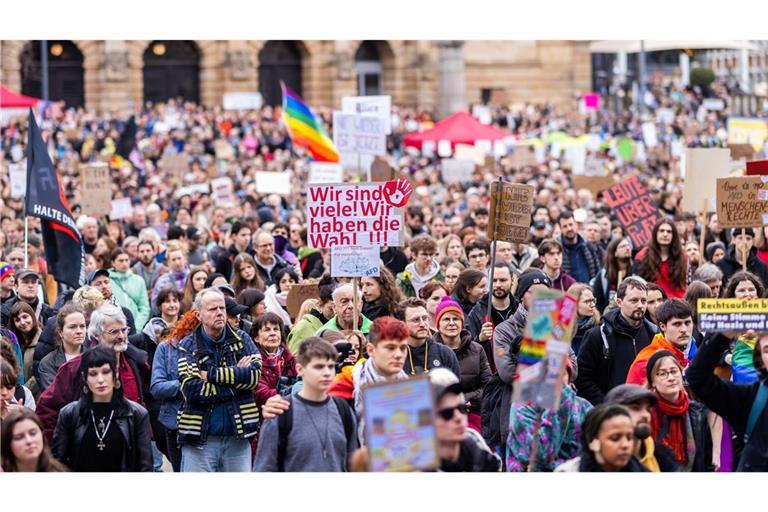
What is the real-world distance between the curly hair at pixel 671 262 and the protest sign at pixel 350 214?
8.68ft

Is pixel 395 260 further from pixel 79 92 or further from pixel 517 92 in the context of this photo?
pixel 517 92

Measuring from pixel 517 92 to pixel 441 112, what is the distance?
4.70 meters

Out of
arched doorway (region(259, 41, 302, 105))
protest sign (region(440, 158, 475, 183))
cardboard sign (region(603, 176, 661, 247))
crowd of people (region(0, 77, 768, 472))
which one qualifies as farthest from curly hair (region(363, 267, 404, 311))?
arched doorway (region(259, 41, 302, 105))

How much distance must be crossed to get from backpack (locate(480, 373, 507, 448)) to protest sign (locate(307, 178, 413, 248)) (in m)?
1.69

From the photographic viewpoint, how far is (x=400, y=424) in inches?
221

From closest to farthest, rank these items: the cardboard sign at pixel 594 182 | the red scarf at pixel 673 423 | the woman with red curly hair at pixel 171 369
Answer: the red scarf at pixel 673 423 → the woman with red curly hair at pixel 171 369 → the cardboard sign at pixel 594 182

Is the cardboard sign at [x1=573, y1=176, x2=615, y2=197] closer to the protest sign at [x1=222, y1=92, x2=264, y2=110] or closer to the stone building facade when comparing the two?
the protest sign at [x1=222, y1=92, x2=264, y2=110]

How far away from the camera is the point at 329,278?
1037 cm

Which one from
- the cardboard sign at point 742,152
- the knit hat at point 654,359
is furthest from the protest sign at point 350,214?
the cardboard sign at point 742,152

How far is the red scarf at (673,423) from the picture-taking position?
7.14 m

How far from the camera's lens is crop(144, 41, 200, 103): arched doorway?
154 feet

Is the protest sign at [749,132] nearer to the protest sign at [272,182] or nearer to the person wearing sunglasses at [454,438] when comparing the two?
the protest sign at [272,182]

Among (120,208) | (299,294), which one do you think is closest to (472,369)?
(299,294)

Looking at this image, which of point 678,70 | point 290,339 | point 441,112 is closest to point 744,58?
point 678,70
